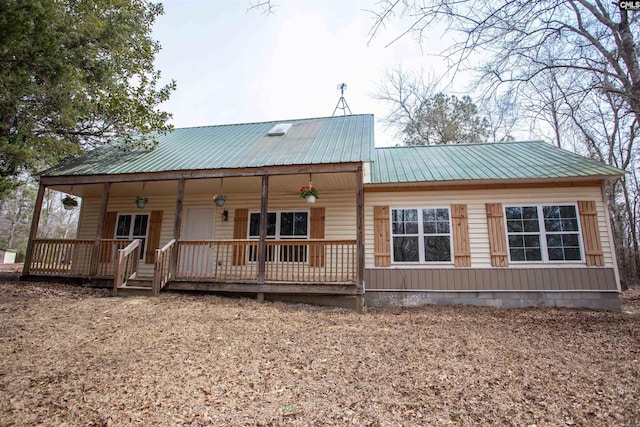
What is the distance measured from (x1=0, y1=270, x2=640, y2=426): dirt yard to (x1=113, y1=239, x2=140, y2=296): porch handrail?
4.01 ft

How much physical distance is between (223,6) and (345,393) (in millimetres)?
4390

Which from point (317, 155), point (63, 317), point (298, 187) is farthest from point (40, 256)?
point (317, 155)

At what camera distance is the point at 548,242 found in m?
8.48

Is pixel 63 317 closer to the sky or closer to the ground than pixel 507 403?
closer to the sky

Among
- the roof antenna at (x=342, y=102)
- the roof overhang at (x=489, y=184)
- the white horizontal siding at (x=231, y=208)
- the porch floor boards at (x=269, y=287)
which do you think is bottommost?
the porch floor boards at (x=269, y=287)

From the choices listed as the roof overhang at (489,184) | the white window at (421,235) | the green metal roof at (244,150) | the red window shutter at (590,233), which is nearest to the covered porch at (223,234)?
the green metal roof at (244,150)

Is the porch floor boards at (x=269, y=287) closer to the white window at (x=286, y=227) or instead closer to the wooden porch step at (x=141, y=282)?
the wooden porch step at (x=141, y=282)

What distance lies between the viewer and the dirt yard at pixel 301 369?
305 centimetres

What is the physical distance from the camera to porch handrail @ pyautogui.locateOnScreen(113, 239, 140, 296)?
782cm

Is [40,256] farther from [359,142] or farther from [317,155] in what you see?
[359,142]

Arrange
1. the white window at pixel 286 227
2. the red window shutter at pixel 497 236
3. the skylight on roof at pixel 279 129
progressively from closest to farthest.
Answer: the red window shutter at pixel 497 236
the white window at pixel 286 227
the skylight on roof at pixel 279 129

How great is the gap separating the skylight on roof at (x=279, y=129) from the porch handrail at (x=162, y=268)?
4778mm

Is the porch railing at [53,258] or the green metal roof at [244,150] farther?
the porch railing at [53,258]

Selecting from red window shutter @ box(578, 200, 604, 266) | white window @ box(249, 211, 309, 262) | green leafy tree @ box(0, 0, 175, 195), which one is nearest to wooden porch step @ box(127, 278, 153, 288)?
white window @ box(249, 211, 309, 262)
